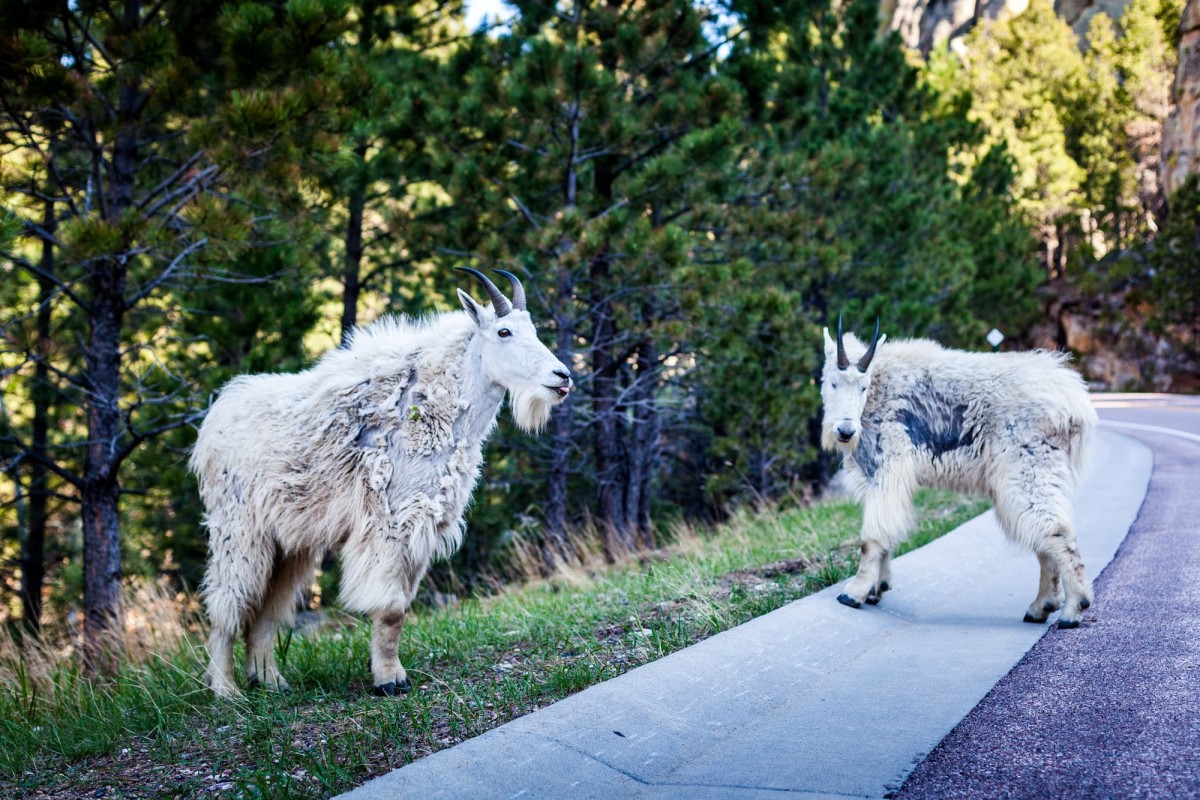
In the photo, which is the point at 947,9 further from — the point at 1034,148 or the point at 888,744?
the point at 888,744

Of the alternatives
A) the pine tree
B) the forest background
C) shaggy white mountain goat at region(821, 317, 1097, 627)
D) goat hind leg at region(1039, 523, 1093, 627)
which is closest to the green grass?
shaggy white mountain goat at region(821, 317, 1097, 627)

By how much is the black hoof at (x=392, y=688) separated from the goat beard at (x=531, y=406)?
1.76 metres

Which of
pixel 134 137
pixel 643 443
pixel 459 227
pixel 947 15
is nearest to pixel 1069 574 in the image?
pixel 134 137

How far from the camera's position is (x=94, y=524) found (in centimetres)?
998

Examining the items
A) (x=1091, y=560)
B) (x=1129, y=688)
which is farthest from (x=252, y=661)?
(x=1091, y=560)

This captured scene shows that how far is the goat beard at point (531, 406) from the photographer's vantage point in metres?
6.35

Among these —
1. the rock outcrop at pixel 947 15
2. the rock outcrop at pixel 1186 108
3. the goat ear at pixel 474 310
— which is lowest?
the goat ear at pixel 474 310

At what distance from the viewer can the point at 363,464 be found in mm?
6211

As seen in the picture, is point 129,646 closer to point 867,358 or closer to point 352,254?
point 867,358

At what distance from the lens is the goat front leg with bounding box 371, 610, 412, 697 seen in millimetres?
5754

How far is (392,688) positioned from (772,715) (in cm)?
222

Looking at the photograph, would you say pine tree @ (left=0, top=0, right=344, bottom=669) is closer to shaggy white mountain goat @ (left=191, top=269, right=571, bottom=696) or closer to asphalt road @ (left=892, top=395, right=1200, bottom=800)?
shaggy white mountain goat @ (left=191, top=269, right=571, bottom=696)

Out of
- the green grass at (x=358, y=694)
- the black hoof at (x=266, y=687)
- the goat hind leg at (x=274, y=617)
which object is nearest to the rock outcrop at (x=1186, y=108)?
the green grass at (x=358, y=694)

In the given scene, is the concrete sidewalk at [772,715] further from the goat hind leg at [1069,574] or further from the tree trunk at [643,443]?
the tree trunk at [643,443]
